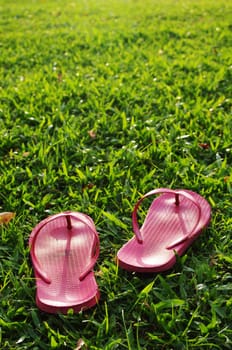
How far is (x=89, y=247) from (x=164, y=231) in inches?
13.4

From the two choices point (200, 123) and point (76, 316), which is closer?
point (76, 316)

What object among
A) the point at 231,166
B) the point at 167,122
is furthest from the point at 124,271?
the point at 167,122

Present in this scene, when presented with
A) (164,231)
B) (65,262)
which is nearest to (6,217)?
(65,262)

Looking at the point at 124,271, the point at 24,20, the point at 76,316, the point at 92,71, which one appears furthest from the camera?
the point at 24,20

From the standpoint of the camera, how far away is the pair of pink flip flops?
1.73m

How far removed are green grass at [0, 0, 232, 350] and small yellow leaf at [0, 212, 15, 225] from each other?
1.8 inches

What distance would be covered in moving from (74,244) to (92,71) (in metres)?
2.23

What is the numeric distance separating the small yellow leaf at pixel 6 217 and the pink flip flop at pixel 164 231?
0.59m

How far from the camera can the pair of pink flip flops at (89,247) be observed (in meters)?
1.73

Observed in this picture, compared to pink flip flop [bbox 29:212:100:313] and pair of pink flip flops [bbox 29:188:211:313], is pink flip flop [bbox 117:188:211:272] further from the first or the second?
pink flip flop [bbox 29:212:100:313]

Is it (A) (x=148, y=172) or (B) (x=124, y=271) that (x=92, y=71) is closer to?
(A) (x=148, y=172)

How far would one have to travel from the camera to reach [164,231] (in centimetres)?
203

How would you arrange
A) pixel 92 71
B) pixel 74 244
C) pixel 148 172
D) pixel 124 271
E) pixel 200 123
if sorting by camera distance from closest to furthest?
pixel 124 271, pixel 74 244, pixel 148 172, pixel 200 123, pixel 92 71

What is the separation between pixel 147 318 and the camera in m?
1.67
